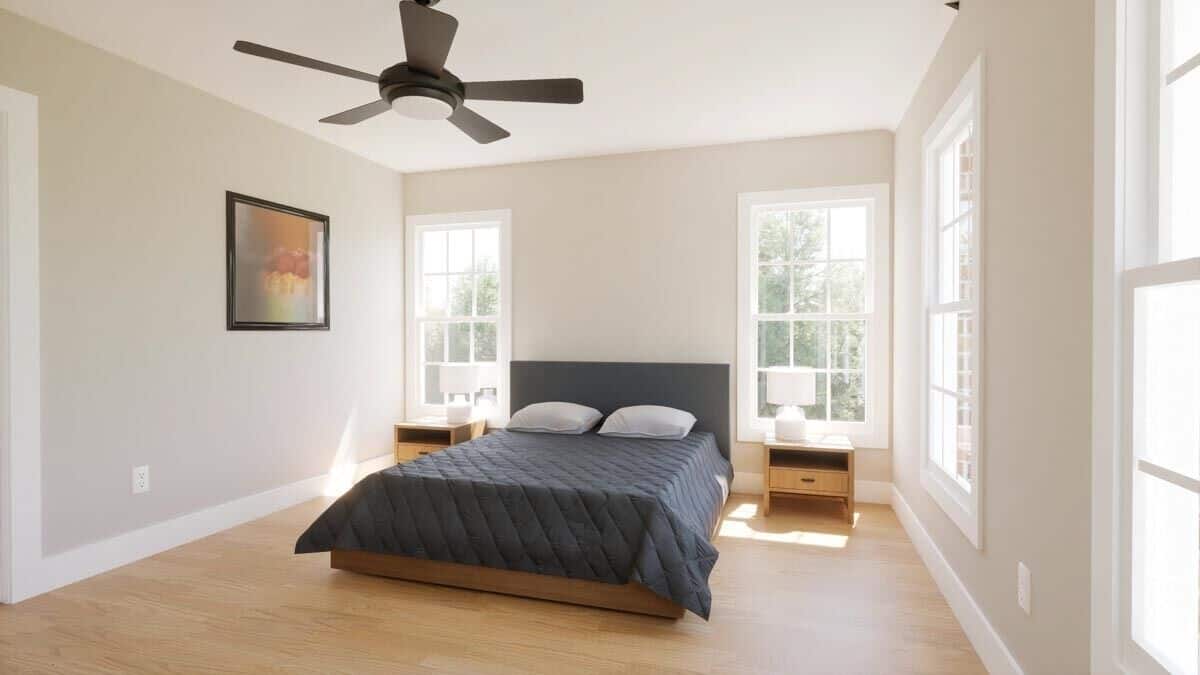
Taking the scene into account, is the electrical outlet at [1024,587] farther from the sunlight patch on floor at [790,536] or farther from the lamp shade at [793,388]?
the lamp shade at [793,388]

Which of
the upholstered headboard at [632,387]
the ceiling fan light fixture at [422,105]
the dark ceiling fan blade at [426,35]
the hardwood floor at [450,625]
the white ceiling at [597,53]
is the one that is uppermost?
the white ceiling at [597,53]

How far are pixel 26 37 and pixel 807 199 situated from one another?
426 cm

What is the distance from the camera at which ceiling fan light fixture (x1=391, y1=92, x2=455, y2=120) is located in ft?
7.27

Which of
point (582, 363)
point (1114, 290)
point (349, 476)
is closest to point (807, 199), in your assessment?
point (582, 363)

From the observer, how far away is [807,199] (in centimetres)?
409

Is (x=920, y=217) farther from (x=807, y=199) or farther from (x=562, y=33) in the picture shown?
(x=562, y=33)

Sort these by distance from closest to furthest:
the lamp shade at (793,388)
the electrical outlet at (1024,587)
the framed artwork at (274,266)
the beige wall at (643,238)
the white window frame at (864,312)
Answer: the electrical outlet at (1024,587) → the framed artwork at (274,266) → the lamp shade at (793,388) → the white window frame at (864,312) → the beige wall at (643,238)

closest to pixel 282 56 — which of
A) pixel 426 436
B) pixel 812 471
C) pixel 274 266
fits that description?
pixel 274 266

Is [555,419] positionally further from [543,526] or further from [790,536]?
[790,536]

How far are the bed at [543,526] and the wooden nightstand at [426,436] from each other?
1159 millimetres

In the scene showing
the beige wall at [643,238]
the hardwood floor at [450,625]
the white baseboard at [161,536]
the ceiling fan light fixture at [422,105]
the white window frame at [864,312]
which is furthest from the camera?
the beige wall at [643,238]

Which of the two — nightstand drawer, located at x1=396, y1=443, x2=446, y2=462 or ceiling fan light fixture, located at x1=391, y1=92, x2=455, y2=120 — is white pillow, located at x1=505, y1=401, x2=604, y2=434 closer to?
nightstand drawer, located at x1=396, y1=443, x2=446, y2=462

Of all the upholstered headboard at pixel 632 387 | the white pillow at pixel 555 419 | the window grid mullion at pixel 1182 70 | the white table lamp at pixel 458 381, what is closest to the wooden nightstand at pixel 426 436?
the white table lamp at pixel 458 381

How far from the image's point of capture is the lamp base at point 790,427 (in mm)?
3826
